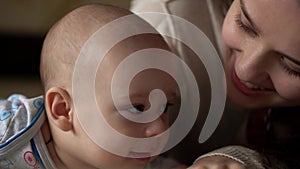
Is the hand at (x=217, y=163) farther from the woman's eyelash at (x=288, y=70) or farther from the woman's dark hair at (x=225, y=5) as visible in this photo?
the woman's dark hair at (x=225, y=5)

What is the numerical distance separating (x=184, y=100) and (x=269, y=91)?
123 mm

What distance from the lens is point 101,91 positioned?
768 mm

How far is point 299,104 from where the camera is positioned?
2.91ft

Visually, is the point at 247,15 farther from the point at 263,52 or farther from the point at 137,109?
the point at 137,109

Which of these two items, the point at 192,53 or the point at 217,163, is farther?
the point at 192,53

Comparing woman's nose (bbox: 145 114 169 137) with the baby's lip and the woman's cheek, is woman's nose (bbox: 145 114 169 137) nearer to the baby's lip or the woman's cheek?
the baby's lip

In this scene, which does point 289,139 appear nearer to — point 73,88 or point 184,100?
point 184,100

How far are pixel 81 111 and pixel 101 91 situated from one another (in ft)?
0.13

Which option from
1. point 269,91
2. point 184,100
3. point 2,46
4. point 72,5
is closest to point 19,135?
point 184,100

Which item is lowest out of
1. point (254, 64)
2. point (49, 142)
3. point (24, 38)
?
point (24, 38)

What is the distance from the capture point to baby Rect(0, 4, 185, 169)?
77 centimetres

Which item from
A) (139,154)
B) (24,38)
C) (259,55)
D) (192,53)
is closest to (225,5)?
(192,53)

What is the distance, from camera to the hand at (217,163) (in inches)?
28.8

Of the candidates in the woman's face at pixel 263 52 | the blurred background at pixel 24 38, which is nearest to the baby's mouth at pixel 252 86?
the woman's face at pixel 263 52
